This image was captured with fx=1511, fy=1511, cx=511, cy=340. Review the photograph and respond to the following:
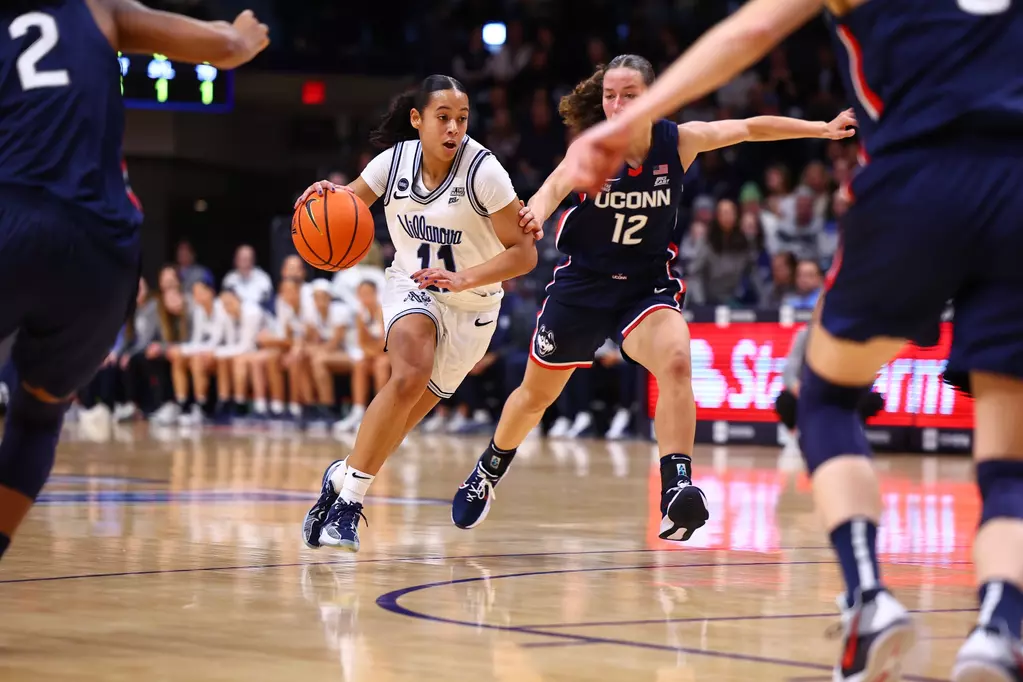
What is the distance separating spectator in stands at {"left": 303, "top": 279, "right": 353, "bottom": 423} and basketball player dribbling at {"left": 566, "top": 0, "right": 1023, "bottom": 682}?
1307 cm

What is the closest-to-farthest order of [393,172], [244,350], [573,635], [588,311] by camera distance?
[573,635]
[393,172]
[588,311]
[244,350]

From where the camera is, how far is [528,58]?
1950cm

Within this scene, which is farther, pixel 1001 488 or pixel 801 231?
pixel 801 231

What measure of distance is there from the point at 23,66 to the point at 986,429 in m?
2.40

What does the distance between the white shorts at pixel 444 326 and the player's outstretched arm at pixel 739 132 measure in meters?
1.13

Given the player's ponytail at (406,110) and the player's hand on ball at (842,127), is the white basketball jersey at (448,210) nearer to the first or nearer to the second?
the player's ponytail at (406,110)

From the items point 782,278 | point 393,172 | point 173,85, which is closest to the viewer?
Answer: point 393,172

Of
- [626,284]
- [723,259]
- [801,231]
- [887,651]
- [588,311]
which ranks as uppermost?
[801,231]

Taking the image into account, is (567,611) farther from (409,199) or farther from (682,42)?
(682,42)

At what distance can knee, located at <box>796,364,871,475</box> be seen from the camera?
3.30 metres

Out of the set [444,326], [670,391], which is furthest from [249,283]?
[670,391]

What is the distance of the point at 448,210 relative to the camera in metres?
6.24

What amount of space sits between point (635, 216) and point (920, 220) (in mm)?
3431

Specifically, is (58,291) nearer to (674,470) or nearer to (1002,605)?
(1002,605)
